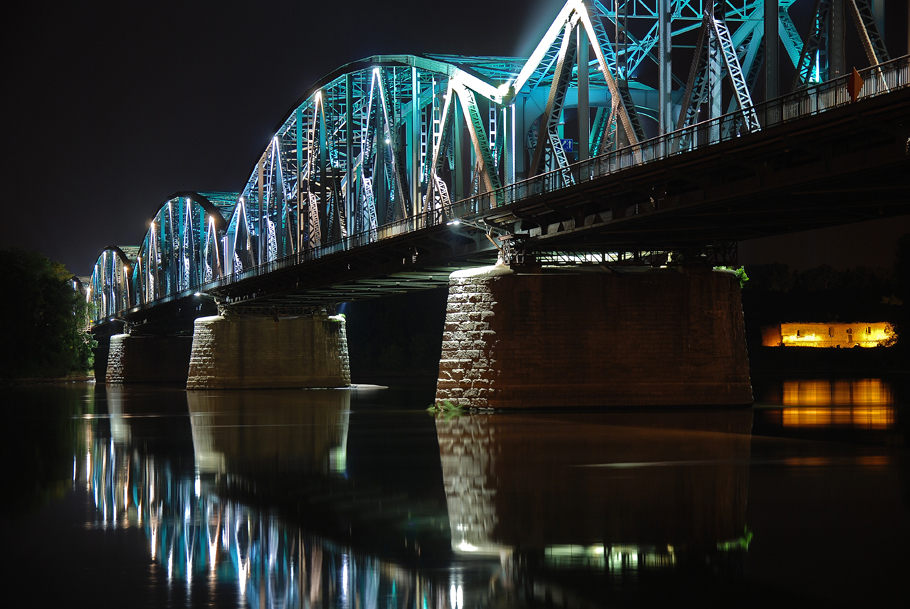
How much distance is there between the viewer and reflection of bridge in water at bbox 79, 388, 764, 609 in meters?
12.2

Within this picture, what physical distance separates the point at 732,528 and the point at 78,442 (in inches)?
912

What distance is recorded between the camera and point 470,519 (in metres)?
16.0

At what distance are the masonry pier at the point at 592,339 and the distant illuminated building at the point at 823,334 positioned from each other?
107 meters

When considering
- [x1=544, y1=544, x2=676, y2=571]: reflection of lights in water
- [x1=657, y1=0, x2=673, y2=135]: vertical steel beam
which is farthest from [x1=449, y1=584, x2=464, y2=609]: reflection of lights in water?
[x1=657, y1=0, x2=673, y2=135]: vertical steel beam

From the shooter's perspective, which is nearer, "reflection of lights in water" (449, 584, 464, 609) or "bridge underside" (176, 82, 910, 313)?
"reflection of lights in water" (449, 584, 464, 609)

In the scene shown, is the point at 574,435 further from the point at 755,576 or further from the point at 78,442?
the point at 755,576

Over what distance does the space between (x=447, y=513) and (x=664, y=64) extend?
2195 centimetres

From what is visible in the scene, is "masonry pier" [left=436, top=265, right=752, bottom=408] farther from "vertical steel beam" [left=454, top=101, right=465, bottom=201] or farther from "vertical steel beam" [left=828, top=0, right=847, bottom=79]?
"vertical steel beam" [left=828, top=0, right=847, bottom=79]

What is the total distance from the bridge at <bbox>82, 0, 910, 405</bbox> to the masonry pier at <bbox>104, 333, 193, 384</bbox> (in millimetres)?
43098

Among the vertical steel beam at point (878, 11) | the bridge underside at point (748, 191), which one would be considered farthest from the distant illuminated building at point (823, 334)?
the vertical steel beam at point (878, 11)

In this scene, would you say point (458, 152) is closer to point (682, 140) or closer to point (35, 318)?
point (682, 140)

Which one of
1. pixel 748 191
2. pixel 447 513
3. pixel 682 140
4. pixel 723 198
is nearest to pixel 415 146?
pixel 682 140

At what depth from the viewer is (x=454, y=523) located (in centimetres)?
1566

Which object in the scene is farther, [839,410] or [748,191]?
[839,410]
